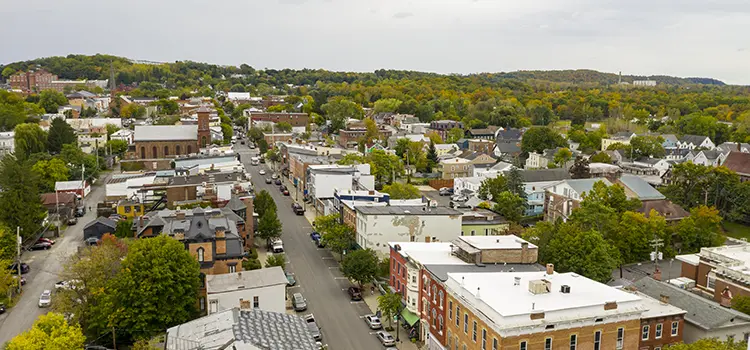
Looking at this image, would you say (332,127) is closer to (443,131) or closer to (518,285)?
(443,131)

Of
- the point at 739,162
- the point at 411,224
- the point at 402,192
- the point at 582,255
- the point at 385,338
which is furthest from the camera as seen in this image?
the point at 739,162

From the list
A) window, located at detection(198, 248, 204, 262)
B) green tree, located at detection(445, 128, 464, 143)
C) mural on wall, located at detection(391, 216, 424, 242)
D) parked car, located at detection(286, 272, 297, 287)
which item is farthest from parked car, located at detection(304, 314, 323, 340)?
green tree, located at detection(445, 128, 464, 143)

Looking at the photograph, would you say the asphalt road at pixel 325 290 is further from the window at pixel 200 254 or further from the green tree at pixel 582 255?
the green tree at pixel 582 255

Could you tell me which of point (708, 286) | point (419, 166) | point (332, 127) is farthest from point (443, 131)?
point (708, 286)

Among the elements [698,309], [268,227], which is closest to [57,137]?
[268,227]

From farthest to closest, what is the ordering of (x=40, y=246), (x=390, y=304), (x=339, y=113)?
(x=339, y=113) → (x=40, y=246) → (x=390, y=304)

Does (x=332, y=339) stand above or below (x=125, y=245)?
below

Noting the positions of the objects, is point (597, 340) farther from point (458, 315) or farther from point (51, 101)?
point (51, 101)

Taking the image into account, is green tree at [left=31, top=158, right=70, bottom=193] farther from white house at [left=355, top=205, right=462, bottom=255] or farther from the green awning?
the green awning
